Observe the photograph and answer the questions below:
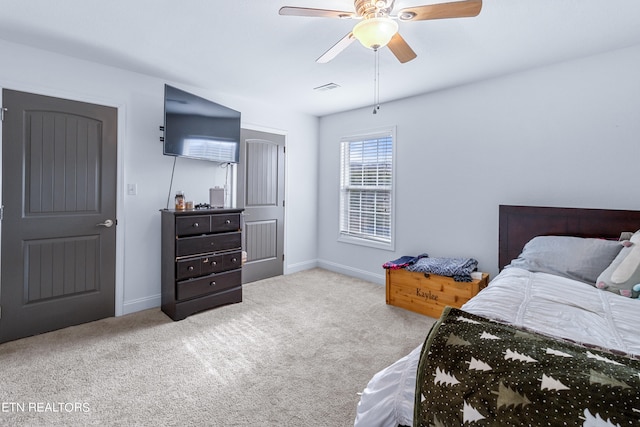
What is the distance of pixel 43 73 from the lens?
2699 mm

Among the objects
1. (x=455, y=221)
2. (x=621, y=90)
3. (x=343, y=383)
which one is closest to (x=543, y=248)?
(x=455, y=221)

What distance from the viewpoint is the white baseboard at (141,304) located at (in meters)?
3.22

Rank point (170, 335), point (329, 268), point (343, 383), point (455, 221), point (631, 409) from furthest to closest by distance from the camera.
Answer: point (329, 268)
point (455, 221)
point (170, 335)
point (343, 383)
point (631, 409)

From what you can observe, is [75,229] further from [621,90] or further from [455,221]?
[621,90]

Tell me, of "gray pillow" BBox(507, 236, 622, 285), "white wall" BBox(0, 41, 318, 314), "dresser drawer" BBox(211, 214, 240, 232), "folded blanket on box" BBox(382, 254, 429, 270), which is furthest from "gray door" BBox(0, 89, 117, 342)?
"gray pillow" BBox(507, 236, 622, 285)

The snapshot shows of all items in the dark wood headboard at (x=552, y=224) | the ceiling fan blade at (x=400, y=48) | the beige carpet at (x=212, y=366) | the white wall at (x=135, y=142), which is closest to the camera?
the beige carpet at (x=212, y=366)

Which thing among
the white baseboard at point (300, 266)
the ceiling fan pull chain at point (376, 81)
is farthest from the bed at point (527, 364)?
the white baseboard at point (300, 266)

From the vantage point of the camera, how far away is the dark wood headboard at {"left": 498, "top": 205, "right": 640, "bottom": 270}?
2.50 m

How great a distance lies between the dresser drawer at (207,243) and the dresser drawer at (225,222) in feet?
0.21

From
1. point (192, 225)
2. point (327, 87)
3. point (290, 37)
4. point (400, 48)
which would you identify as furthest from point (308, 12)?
point (192, 225)

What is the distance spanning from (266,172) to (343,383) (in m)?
3.01

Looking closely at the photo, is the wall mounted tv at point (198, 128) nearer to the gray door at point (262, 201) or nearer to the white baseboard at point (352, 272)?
the gray door at point (262, 201)

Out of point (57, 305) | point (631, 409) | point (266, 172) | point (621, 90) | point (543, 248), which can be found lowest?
point (57, 305)

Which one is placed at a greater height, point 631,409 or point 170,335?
point 631,409
